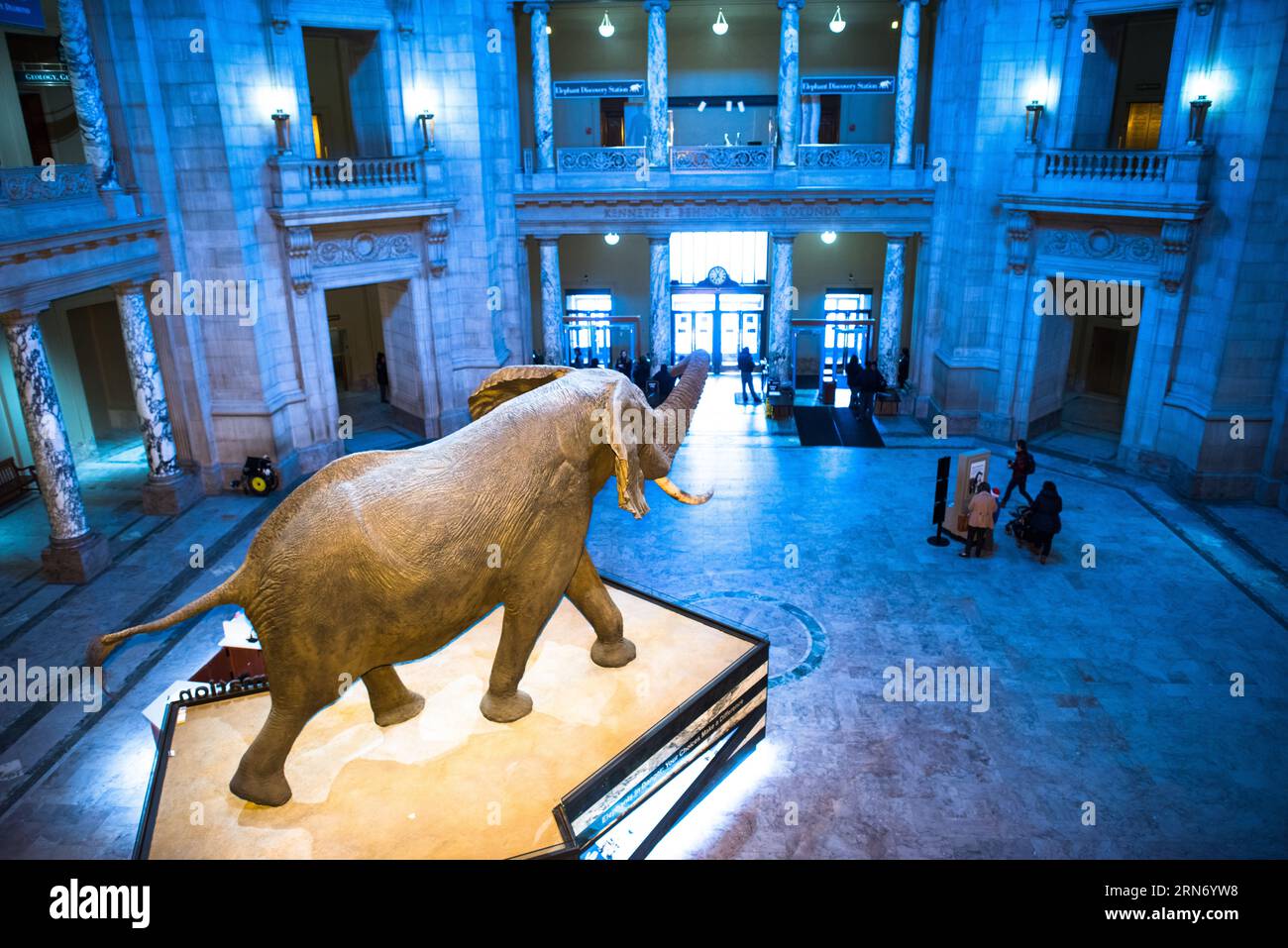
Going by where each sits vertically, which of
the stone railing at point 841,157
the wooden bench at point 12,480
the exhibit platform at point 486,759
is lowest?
the wooden bench at point 12,480

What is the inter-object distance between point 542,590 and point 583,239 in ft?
68.9

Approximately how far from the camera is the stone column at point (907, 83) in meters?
20.7

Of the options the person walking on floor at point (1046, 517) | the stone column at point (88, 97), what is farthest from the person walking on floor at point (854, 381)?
the stone column at point (88, 97)

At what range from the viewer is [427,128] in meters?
19.1

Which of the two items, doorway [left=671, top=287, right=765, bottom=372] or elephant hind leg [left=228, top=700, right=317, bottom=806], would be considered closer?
elephant hind leg [left=228, top=700, right=317, bottom=806]

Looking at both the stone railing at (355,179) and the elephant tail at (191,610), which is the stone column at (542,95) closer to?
the stone railing at (355,179)

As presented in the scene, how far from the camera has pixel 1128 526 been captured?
620 inches

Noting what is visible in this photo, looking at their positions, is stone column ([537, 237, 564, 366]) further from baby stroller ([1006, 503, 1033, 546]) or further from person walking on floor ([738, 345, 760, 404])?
baby stroller ([1006, 503, 1033, 546])

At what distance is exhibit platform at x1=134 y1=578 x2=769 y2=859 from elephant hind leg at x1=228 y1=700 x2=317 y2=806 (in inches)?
6.4

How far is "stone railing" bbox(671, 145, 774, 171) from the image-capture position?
21.9m

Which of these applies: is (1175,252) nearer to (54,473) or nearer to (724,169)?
(724,169)

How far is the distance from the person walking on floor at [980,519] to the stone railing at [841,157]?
10225 mm

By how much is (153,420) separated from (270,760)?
1174 cm

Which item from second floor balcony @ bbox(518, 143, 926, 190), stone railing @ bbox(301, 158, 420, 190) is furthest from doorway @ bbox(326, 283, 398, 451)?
second floor balcony @ bbox(518, 143, 926, 190)
